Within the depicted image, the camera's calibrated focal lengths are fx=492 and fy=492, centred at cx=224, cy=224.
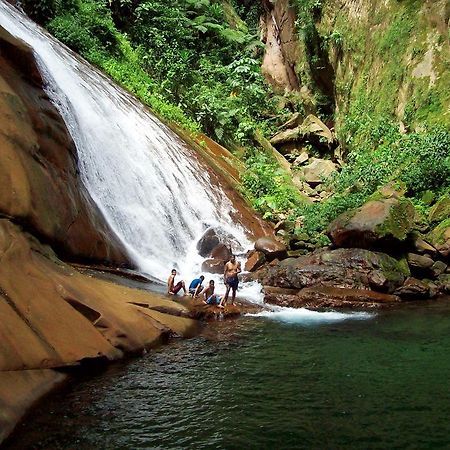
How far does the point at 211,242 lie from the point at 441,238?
21.4ft

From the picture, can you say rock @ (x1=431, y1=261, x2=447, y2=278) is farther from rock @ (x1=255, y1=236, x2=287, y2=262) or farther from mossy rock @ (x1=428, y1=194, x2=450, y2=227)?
rock @ (x1=255, y1=236, x2=287, y2=262)

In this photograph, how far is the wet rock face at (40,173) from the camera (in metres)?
8.05

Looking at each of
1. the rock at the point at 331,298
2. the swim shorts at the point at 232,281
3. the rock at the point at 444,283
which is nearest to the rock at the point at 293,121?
the rock at the point at 444,283

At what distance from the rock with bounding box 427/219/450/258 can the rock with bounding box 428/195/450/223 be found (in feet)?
1.36

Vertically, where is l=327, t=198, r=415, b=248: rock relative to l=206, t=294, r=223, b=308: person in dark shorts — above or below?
above

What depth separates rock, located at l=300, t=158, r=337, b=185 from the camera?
23.1 m

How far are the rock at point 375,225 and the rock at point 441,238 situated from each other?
38.5 inches

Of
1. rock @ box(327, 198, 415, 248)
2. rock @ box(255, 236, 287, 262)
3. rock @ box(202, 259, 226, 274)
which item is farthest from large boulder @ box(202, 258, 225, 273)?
rock @ box(327, 198, 415, 248)

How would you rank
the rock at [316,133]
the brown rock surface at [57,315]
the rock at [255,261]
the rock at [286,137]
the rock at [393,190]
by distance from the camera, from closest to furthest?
the brown rock surface at [57,315]
the rock at [255,261]
the rock at [393,190]
the rock at [316,133]
the rock at [286,137]

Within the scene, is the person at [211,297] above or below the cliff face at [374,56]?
below

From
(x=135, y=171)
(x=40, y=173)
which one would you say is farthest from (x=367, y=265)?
(x=40, y=173)

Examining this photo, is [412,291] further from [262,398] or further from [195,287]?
[262,398]

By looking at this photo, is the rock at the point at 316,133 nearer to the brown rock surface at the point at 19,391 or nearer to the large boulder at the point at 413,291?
the large boulder at the point at 413,291

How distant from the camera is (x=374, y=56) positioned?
22984 millimetres
